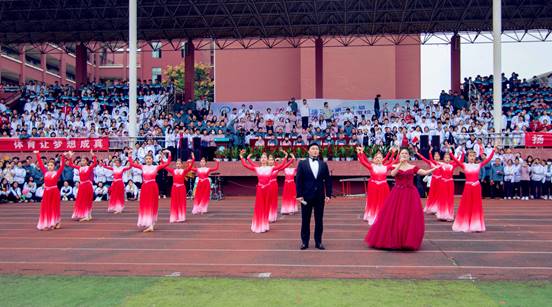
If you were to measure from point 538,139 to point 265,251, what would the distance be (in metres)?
16.2

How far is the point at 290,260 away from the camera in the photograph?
8.81 meters

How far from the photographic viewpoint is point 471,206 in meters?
11.8

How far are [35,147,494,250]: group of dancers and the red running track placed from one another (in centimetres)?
31

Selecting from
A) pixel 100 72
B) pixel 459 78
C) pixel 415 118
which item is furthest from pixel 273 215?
pixel 100 72

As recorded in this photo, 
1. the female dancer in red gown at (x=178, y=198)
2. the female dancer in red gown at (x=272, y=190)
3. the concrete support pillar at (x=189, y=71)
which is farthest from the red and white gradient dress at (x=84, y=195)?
the concrete support pillar at (x=189, y=71)

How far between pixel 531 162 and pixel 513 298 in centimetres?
1574

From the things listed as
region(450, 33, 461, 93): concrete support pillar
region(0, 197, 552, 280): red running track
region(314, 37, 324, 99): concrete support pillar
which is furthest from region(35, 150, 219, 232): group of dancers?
region(450, 33, 461, 93): concrete support pillar

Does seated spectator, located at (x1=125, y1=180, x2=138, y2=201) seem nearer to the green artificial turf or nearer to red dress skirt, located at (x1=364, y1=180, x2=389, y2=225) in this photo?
red dress skirt, located at (x1=364, y1=180, x2=389, y2=225)

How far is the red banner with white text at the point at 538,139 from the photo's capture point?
21.6m

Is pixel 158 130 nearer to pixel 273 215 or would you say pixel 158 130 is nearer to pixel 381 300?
pixel 273 215

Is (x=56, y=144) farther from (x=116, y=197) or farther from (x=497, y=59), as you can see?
(x=497, y=59)

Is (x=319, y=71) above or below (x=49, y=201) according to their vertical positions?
above

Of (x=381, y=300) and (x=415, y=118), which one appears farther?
(x=415, y=118)

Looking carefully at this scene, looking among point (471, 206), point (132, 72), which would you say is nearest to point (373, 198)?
point (471, 206)
